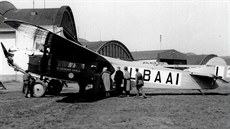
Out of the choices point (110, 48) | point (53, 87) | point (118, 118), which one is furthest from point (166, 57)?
point (118, 118)

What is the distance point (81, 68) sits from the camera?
40.5 feet

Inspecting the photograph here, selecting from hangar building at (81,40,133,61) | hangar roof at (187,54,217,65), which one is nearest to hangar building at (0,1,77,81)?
hangar building at (81,40,133,61)

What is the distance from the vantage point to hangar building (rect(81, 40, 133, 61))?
1596 inches

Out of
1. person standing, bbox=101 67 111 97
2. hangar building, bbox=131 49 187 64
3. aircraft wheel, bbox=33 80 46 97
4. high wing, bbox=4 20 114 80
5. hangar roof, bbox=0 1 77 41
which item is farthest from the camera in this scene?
hangar building, bbox=131 49 187 64

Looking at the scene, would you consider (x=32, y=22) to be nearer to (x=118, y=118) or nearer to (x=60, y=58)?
(x=60, y=58)

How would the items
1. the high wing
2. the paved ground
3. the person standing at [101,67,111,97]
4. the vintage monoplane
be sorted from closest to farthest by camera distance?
1. the paved ground
2. the high wing
3. the vintage monoplane
4. the person standing at [101,67,111,97]

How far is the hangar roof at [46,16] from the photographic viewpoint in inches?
1326

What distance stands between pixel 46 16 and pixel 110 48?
1170 centimetres

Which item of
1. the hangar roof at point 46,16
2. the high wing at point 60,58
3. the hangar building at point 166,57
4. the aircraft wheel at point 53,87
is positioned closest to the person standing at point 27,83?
the high wing at point 60,58

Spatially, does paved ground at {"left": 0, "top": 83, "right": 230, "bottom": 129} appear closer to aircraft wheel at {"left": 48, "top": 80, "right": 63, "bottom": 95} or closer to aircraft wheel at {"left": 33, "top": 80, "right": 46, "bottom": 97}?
aircraft wheel at {"left": 33, "top": 80, "right": 46, "bottom": 97}

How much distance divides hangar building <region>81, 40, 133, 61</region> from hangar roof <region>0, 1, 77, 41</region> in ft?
12.8

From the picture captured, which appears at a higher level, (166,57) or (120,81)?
(166,57)

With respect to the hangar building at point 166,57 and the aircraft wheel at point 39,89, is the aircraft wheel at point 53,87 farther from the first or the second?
the hangar building at point 166,57

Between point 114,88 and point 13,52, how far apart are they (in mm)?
5109
